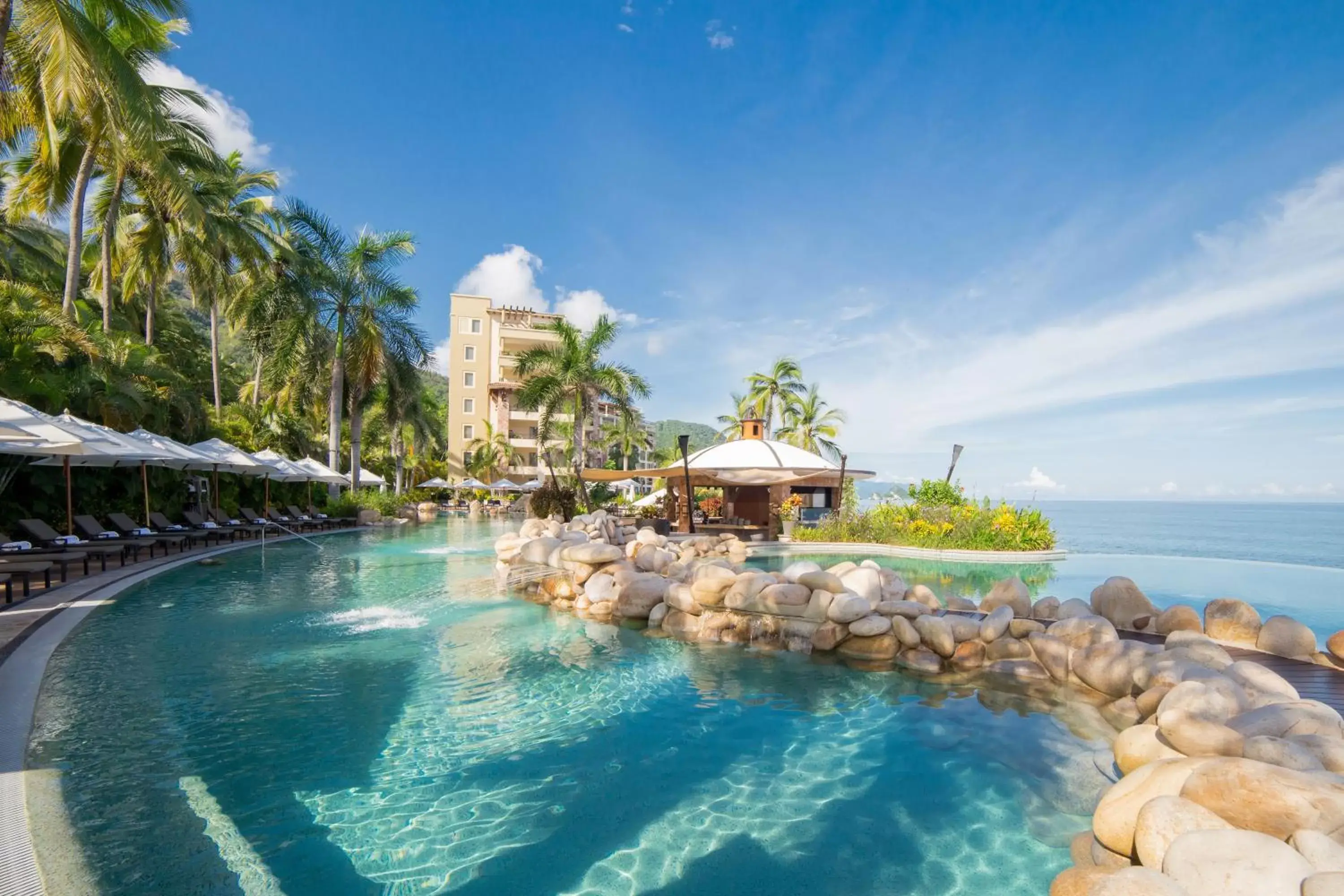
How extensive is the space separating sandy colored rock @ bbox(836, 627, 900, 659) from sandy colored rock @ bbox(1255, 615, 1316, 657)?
3443 mm

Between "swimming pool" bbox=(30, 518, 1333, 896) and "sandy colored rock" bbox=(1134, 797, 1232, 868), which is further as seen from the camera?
"swimming pool" bbox=(30, 518, 1333, 896)

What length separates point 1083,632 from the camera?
6.70 m

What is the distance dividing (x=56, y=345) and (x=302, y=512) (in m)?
10.6

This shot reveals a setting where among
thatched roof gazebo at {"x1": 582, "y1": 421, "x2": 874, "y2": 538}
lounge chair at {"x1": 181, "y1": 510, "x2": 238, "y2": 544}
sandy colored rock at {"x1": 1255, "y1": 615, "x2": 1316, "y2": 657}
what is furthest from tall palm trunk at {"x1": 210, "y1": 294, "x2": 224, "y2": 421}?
sandy colored rock at {"x1": 1255, "y1": 615, "x2": 1316, "y2": 657}

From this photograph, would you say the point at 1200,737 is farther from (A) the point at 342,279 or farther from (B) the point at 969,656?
(A) the point at 342,279

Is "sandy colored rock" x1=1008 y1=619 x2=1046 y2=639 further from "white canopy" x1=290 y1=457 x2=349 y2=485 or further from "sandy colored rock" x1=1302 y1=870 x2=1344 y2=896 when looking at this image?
"white canopy" x1=290 y1=457 x2=349 y2=485

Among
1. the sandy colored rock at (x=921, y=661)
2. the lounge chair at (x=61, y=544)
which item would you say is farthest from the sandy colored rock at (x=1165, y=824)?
the lounge chair at (x=61, y=544)

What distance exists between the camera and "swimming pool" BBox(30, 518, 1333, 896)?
3426 millimetres

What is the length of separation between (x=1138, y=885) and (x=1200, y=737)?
2.04 m

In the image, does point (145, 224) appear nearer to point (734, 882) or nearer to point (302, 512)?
point (302, 512)

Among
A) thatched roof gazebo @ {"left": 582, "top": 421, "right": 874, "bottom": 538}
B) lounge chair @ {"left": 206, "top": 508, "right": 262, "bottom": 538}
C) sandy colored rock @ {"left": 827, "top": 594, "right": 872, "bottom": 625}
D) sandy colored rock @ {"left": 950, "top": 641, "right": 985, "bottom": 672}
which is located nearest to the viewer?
sandy colored rock @ {"left": 950, "top": 641, "right": 985, "bottom": 672}

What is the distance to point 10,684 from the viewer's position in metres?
5.37

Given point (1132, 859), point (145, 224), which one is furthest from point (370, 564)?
point (145, 224)

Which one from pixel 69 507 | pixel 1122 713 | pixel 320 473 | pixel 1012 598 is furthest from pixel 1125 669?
pixel 320 473
